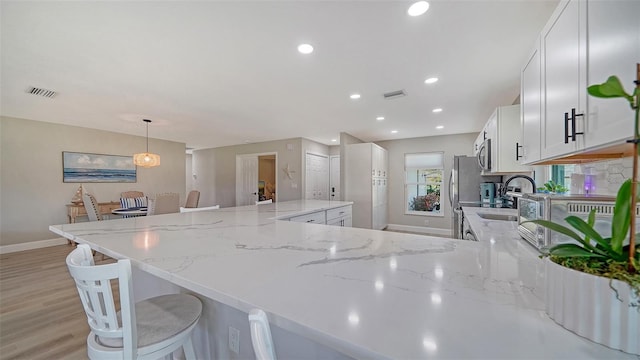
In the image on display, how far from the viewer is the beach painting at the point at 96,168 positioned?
4984 mm

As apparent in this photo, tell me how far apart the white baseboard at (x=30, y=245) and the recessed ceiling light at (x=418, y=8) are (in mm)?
6958

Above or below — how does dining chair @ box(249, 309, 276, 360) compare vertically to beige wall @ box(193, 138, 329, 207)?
below

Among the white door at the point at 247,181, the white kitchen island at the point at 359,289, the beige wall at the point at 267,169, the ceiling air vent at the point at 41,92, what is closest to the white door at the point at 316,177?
the white door at the point at 247,181

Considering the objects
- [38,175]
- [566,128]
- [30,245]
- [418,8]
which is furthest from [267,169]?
[566,128]

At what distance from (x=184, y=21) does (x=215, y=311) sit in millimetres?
1983

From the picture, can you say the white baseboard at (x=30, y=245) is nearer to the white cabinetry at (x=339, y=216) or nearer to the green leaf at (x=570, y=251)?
the white cabinetry at (x=339, y=216)

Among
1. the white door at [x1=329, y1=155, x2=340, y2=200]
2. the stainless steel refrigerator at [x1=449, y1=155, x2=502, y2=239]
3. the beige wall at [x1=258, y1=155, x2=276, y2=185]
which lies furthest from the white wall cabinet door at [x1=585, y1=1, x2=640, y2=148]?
the beige wall at [x1=258, y1=155, x2=276, y2=185]

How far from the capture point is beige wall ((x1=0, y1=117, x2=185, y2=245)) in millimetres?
4336

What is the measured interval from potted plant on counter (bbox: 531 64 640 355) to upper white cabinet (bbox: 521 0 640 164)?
315mm

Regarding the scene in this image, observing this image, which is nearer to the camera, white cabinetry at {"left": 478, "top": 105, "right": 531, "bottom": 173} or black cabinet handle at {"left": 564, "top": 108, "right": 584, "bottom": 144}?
black cabinet handle at {"left": 564, "top": 108, "right": 584, "bottom": 144}

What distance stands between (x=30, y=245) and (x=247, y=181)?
4331 millimetres

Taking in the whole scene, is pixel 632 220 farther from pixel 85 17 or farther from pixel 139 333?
pixel 85 17

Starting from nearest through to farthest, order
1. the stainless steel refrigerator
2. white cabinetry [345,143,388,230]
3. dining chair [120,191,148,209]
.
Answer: the stainless steel refrigerator < dining chair [120,191,148,209] < white cabinetry [345,143,388,230]

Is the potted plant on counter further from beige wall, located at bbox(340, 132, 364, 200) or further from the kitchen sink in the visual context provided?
beige wall, located at bbox(340, 132, 364, 200)
